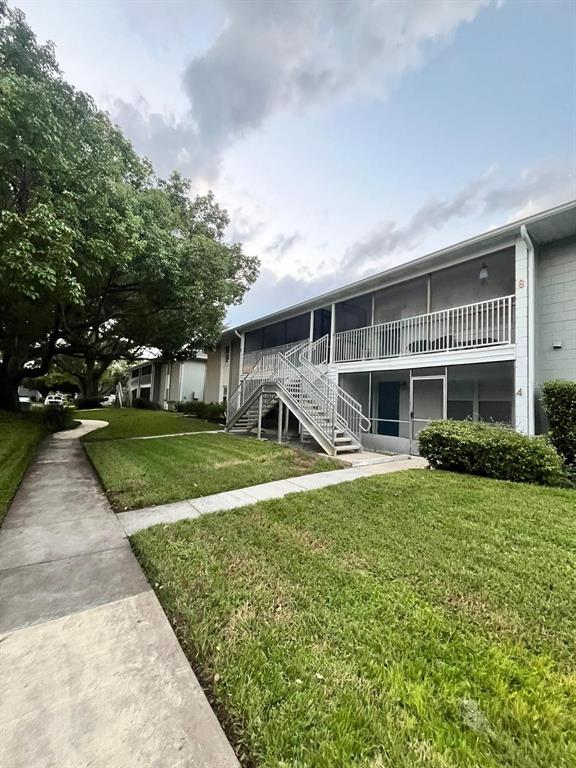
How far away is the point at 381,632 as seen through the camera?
232cm

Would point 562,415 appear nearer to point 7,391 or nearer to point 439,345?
point 439,345

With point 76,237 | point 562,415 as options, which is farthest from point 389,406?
point 76,237

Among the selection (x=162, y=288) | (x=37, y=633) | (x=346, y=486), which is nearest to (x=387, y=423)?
(x=346, y=486)

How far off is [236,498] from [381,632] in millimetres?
3391

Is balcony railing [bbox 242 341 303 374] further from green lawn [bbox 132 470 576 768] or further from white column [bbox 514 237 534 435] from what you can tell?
green lawn [bbox 132 470 576 768]

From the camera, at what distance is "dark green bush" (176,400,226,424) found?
1764 centimetres

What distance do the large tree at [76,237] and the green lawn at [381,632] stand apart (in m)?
6.11

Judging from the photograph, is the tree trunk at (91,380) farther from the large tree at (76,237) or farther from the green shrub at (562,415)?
the green shrub at (562,415)

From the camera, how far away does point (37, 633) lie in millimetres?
2365

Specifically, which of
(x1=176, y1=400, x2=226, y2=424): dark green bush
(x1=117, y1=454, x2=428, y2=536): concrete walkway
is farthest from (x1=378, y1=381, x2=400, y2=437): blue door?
(x1=176, y1=400, x2=226, y2=424): dark green bush

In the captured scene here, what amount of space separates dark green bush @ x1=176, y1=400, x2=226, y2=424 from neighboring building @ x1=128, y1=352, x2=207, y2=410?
104 inches

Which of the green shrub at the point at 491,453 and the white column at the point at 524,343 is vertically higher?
the white column at the point at 524,343

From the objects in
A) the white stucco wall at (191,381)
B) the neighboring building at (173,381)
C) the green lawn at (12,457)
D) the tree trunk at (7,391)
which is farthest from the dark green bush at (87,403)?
the green lawn at (12,457)

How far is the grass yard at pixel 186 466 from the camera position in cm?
568
